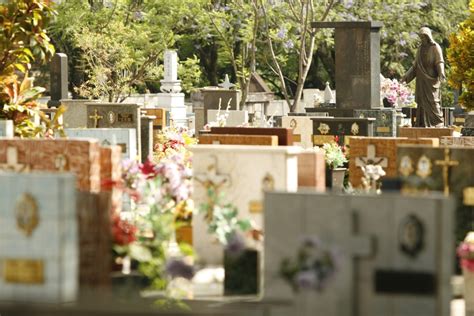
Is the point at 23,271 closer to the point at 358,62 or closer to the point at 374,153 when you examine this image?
the point at 374,153

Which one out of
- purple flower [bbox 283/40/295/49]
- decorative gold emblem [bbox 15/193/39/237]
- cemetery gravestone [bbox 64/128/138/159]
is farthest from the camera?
purple flower [bbox 283/40/295/49]

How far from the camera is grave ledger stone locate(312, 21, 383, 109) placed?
3481cm

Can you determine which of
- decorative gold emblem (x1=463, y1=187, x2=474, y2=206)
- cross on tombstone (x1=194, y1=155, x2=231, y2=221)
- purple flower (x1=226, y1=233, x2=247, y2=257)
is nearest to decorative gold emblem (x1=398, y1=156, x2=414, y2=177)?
decorative gold emblem (x1=463, y1=187, x2=474, y2=206)

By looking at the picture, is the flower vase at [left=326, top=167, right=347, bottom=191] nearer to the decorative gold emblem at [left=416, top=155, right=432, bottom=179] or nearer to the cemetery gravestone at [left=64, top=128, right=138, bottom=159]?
the cemetery gravestone at [left=64, top=128, right=138, bottom=159]

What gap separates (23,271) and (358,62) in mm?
23804

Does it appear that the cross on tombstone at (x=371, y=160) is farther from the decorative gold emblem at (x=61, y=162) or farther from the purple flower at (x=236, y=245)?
the purple flower at (x=236, y=245)

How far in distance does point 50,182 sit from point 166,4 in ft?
147

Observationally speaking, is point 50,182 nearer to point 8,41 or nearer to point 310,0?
point 8,41

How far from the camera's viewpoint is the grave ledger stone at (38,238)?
37.6 ft

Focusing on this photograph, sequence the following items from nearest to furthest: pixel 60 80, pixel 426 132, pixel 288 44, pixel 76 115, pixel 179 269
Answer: pixel 179 269 → pixel 426 132 → pixel 76 115 → pixel 60 80 → pixel 288 44

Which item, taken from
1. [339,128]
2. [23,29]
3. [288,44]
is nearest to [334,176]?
[339,128]

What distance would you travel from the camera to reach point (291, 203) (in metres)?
11.5

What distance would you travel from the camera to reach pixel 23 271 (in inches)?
461

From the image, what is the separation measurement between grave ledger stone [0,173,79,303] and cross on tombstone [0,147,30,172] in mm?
4607
